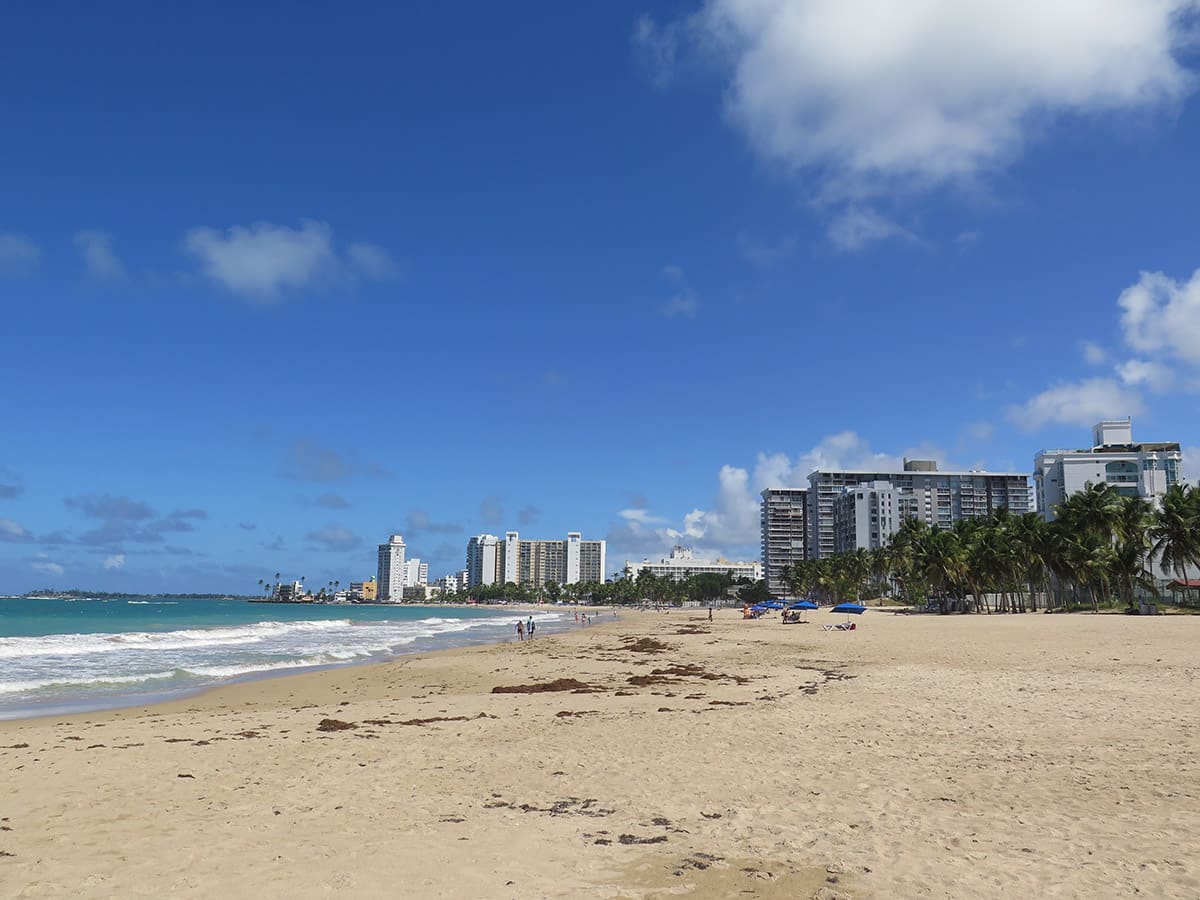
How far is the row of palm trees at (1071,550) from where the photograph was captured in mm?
58188

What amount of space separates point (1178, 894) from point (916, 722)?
7.81 m

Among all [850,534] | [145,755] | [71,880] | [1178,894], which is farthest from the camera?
[850,534]

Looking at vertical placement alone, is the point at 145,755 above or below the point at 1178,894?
below

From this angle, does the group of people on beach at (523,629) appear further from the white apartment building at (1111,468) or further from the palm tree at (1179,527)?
the white apartment building at (1111,468)

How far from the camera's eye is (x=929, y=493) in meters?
182

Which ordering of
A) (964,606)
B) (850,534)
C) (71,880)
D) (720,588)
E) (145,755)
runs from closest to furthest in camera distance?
(71,880)
(145,755)
(964,606)
(850,534)
(720,588)

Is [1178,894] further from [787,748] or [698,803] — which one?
[787,748]

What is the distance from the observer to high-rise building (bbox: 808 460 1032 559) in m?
182

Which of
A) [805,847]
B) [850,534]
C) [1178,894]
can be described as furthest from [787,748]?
[850,534]

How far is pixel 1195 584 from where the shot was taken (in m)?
68.4

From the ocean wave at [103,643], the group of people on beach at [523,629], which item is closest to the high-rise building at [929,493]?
the group of people on beach at [523,629]

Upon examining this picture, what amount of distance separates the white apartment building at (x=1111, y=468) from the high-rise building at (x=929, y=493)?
43.9 meters

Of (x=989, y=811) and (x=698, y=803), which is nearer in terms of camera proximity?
(x=989, y=811)

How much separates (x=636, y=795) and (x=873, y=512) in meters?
174
